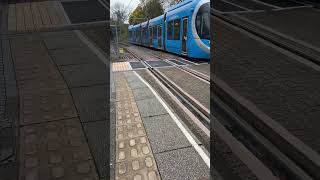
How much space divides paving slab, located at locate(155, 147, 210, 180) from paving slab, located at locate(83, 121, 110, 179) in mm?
710

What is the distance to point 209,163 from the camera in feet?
11.7

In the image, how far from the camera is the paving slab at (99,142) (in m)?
3.43

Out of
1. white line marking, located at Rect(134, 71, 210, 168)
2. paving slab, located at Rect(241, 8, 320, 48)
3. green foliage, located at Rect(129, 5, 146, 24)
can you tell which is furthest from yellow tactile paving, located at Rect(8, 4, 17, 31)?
green foliage, located at Rect(129, 5, 146, 24)

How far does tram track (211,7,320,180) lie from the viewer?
10.9ft

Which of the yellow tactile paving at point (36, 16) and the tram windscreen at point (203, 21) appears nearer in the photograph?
the yellow tactile paving at point (36, 16)

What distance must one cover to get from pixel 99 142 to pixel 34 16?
12.3 m

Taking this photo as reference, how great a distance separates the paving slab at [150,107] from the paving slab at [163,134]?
0.82 ft

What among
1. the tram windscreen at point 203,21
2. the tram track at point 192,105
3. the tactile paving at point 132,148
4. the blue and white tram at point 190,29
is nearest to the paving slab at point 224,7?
the blue and white tram at point 190,29

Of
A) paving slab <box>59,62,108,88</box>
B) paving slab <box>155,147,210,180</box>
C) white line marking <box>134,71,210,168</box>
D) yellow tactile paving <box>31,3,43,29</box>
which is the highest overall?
yellow tactile paving <box>31,3,43,29</box>

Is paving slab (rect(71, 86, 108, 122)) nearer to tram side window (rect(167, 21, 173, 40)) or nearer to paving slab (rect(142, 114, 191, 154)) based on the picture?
paving slab (rect(142, 114, 191, 154))

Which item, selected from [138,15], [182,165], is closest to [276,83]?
[182,165]

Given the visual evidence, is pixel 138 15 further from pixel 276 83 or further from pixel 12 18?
pixel 276 83

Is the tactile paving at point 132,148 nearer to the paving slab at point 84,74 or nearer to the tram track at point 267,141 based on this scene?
the paving slab at point 84,74

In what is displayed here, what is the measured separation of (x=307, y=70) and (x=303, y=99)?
6.31 ft
